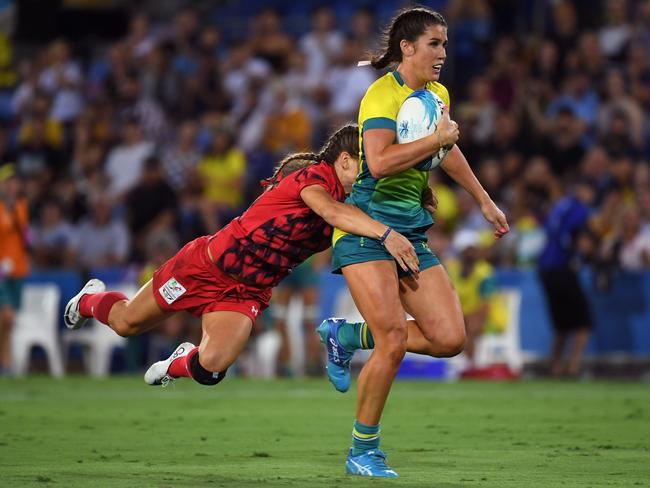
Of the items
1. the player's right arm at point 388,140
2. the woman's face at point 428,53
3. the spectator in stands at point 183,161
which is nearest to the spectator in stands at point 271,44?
the spectator in stands at point 183,161

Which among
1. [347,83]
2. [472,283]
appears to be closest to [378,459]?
[472,283]

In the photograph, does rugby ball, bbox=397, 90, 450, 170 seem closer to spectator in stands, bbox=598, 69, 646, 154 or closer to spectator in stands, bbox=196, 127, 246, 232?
spectator in stands, bbox=598, 69, 646, 154

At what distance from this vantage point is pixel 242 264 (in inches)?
341

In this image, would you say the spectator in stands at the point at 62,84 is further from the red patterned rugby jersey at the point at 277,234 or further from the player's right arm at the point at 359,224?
the player's right arm at the point at 359,224

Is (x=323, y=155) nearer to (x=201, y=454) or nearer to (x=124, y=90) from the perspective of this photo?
(x=201, y=454)

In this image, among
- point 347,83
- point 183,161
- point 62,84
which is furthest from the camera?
point 62,84

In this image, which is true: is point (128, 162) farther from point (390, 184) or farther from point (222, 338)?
point (390, 184)

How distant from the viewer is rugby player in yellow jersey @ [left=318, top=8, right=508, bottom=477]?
24.6 ft

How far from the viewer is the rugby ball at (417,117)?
757 centimetres

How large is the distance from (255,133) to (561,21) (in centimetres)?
472

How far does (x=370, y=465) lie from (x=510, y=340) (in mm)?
10056

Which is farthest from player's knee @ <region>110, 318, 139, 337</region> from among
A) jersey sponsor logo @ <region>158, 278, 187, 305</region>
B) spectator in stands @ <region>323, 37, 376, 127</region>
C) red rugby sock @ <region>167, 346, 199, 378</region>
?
spectator in stands @ <region>323, 37, 376, 127</region>

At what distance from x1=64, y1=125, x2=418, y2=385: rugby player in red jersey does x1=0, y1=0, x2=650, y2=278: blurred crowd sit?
28.7ft

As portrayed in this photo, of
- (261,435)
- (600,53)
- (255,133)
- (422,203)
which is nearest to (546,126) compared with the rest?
(600,53)
